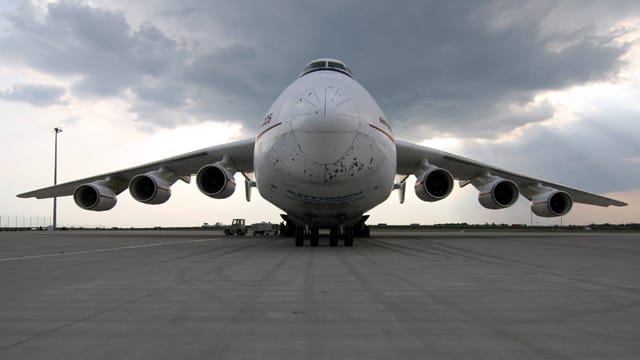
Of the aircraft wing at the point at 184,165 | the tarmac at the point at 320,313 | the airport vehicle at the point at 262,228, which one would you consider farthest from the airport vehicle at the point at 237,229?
the tarmac at the point at 320,313

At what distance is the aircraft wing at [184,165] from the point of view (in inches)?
648

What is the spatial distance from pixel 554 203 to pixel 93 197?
16.1 m

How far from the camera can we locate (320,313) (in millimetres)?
4090

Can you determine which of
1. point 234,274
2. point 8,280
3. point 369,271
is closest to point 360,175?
point 369,271

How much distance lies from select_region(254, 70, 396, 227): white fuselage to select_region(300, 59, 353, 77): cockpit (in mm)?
621

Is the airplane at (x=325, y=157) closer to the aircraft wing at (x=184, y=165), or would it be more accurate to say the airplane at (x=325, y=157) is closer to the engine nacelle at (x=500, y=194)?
the aircraft wing at (x=184, y=165)

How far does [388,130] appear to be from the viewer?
11602mm

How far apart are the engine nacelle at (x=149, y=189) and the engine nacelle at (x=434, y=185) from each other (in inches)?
326

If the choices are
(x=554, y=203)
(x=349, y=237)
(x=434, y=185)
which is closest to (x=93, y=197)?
(x=349, y=237)

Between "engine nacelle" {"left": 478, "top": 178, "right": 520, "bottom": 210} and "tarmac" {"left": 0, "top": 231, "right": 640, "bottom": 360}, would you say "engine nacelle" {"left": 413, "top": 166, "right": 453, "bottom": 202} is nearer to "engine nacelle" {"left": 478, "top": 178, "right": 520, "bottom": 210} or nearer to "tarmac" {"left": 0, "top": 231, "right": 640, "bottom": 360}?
"engine nacelle" {"left": 478, "top": 178, "right": 520, "bottom": 210}

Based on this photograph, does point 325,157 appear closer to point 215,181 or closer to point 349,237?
point 349,237

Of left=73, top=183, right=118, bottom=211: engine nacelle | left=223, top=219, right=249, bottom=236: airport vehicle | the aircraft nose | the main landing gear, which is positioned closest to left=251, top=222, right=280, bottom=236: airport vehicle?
left=223, top=219, right=249, bottom=236: airport vehicle

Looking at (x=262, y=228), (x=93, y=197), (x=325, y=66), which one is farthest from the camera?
(x=262, y=228)

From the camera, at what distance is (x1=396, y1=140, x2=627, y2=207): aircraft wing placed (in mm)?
16500
